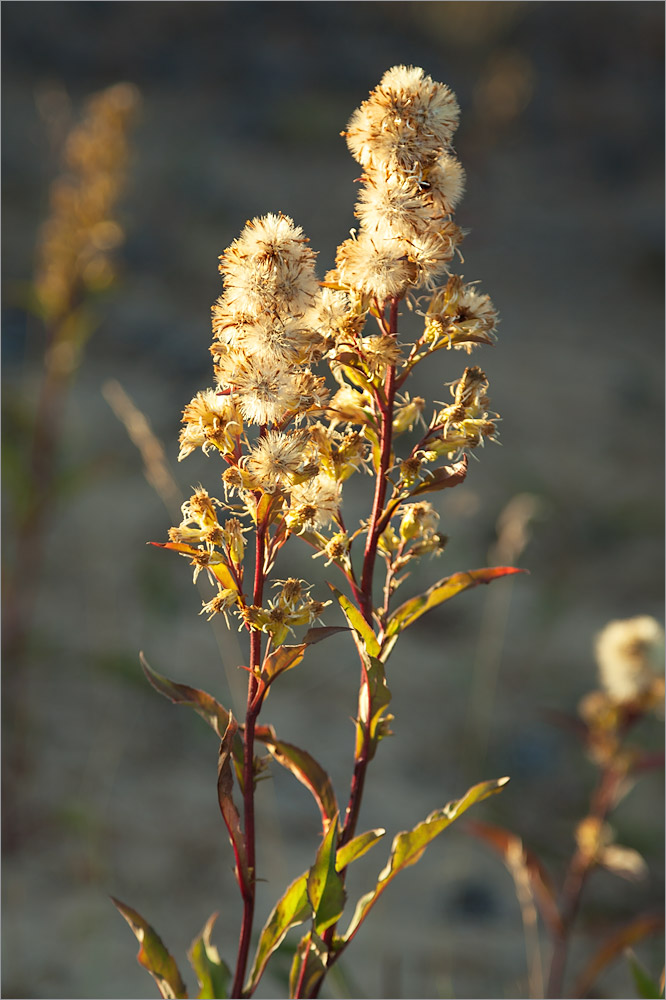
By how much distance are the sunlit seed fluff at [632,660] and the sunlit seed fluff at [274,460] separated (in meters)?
1.05

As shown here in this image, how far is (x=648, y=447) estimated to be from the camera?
473 cm

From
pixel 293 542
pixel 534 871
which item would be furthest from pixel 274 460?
pixel 293 542

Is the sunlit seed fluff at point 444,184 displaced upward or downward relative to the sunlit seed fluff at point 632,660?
upward

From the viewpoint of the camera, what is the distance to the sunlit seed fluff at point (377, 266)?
678mm

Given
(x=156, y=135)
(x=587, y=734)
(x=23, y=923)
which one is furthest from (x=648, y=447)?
(x=156, y=135)

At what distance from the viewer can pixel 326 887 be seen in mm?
737

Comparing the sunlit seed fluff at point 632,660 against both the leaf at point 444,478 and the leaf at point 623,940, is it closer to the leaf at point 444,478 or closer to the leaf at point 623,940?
the leaf at point 623,940

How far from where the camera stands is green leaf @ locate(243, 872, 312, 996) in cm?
79

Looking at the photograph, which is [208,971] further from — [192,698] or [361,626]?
[361,626]

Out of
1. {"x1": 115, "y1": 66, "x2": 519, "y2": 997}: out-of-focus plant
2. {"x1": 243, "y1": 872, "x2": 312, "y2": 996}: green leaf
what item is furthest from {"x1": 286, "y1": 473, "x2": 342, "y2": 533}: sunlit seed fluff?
{"x1": 243, "y1": 872, "x2": 312, "y2": 996}: green leaf

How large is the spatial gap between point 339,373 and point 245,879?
45 cm

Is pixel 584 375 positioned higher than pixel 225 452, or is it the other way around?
pixel 584 375

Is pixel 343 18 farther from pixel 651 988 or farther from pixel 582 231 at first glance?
pixel 651 988

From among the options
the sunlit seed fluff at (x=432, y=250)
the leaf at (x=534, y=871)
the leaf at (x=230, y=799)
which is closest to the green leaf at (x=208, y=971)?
the leaf at (x=230, y=799)
